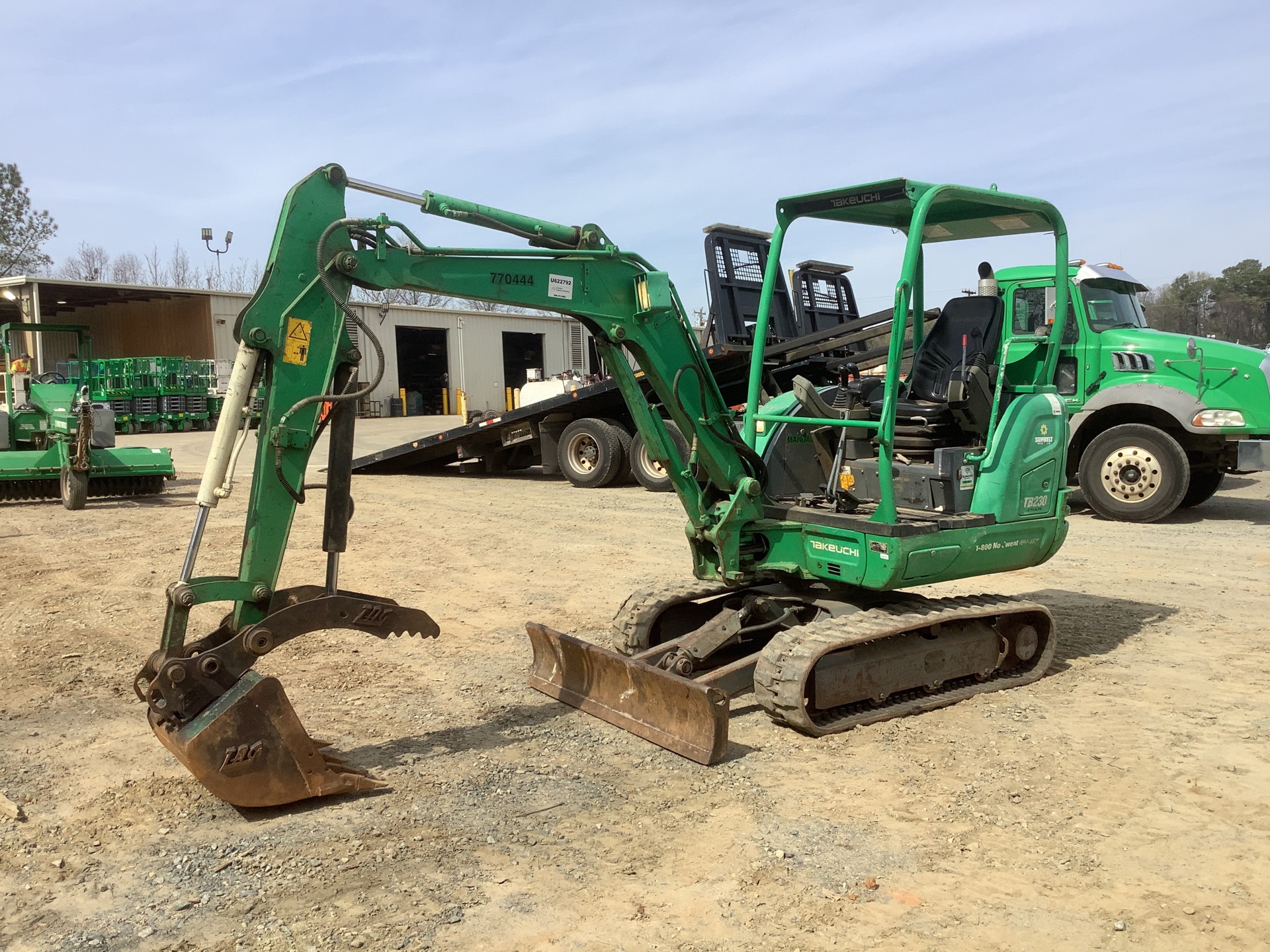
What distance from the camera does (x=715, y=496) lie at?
583 centimetres

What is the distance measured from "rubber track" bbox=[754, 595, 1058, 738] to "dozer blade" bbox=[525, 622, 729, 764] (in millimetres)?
405

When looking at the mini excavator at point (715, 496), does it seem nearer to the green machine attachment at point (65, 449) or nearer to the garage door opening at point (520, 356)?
the green machine attachment at point (65, 449)

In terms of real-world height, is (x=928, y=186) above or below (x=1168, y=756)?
above

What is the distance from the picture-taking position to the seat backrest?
607 centimetres

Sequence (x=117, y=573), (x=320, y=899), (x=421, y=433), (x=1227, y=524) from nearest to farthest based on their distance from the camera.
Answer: (x=320, y=899)
(x=117, y=573)
(x=1227, y=524)
(x=421, y=433)

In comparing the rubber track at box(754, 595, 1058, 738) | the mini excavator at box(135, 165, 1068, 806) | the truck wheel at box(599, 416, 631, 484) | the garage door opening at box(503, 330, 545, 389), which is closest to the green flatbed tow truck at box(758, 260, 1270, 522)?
the mini excavator at box(135, 165, 1068, 806)

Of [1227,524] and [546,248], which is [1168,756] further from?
[1227,524]

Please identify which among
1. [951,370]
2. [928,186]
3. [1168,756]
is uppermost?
[928,186]

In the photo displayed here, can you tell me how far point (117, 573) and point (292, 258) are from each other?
18.5ft

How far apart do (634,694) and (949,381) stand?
2.55 metres

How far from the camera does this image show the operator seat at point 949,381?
5.87 meters

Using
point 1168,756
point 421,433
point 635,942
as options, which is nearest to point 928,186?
point 1168,756

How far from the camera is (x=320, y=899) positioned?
11.5 ft

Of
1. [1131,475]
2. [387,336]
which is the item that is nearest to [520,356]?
[387,336]
